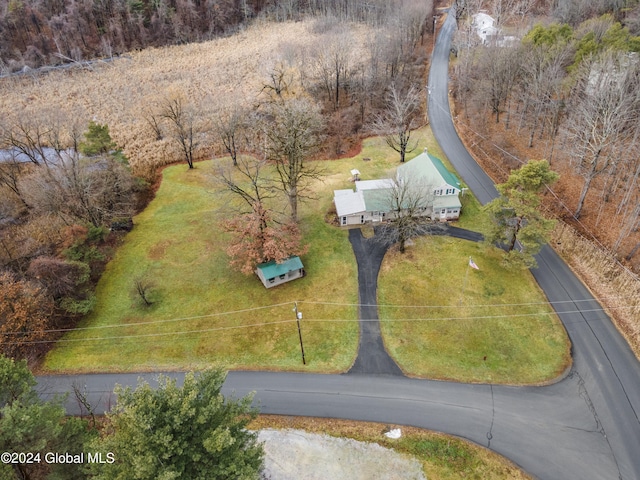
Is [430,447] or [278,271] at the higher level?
[278,271]

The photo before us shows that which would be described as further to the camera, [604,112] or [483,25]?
[483,25]

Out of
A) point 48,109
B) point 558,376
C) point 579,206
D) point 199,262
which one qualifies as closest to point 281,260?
point 199,262

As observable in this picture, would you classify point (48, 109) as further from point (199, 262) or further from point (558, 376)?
point (558, 376)

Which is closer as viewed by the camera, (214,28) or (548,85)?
(548,85)

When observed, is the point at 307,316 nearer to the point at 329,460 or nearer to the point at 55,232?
the point at 329,460

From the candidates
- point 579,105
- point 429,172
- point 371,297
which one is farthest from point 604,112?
point 371,297

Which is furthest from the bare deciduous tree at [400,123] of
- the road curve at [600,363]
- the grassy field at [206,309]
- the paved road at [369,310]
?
the road curve at [600,363]
